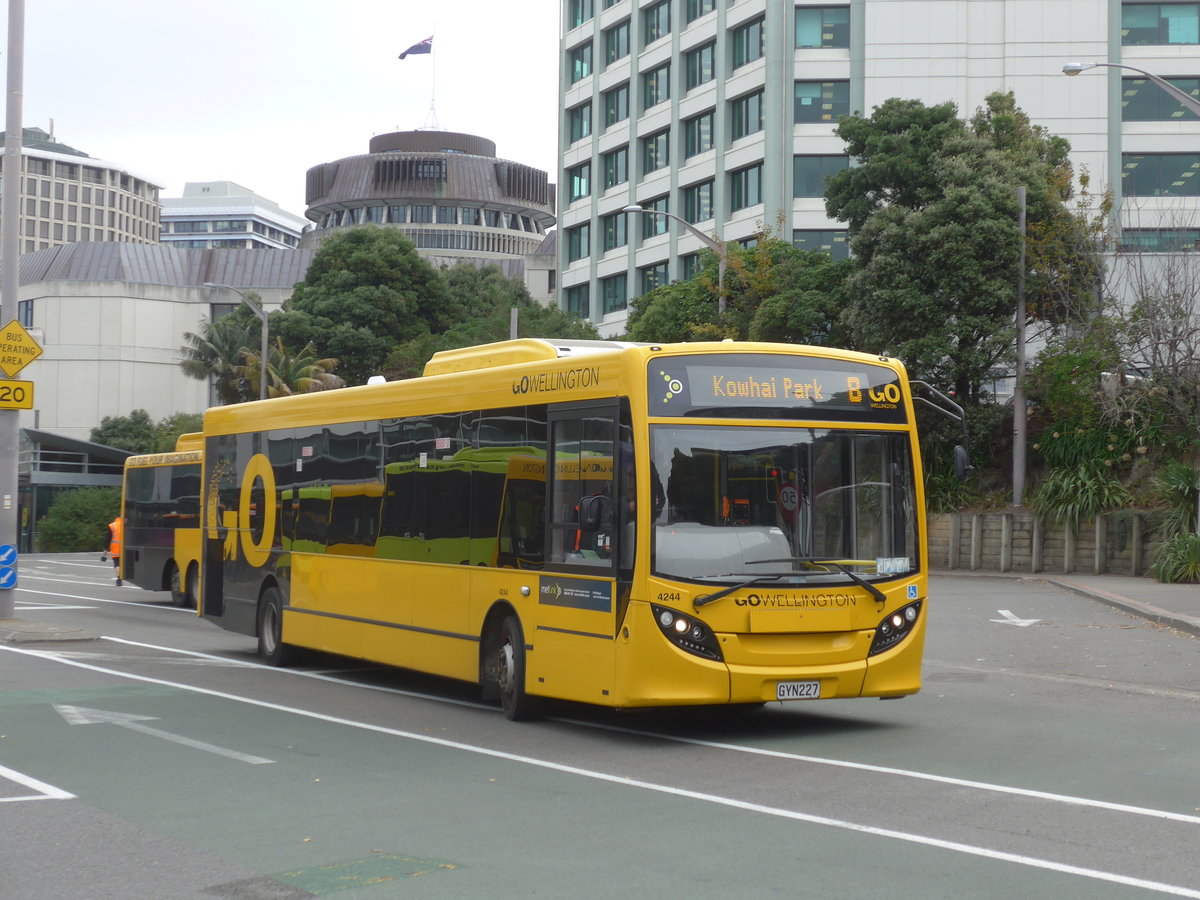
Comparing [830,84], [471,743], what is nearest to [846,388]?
[471,743]

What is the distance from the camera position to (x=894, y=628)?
11.4 m

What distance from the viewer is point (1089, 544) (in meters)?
32.7

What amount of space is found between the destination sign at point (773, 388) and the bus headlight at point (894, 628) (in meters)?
1.48

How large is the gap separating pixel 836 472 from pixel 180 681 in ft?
24.4

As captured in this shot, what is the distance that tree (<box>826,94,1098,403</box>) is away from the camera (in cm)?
3481

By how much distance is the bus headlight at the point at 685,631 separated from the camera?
1063 centimetres

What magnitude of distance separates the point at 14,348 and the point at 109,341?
79.2 m

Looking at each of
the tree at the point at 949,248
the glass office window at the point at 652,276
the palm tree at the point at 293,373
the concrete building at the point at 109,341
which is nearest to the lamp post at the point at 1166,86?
the tree at the point at 949,248

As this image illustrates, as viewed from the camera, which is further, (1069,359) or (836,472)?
(1069,359)

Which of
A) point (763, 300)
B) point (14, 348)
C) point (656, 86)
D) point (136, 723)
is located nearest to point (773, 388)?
point (136, 723)

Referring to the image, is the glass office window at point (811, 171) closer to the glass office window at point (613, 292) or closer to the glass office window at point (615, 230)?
the glass office window at point (615, 230)

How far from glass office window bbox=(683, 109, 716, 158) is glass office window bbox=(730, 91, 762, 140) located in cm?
161

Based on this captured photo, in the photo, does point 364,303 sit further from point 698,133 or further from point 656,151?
point 698,133

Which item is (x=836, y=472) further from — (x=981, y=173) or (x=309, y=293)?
(x=309, y=293)
